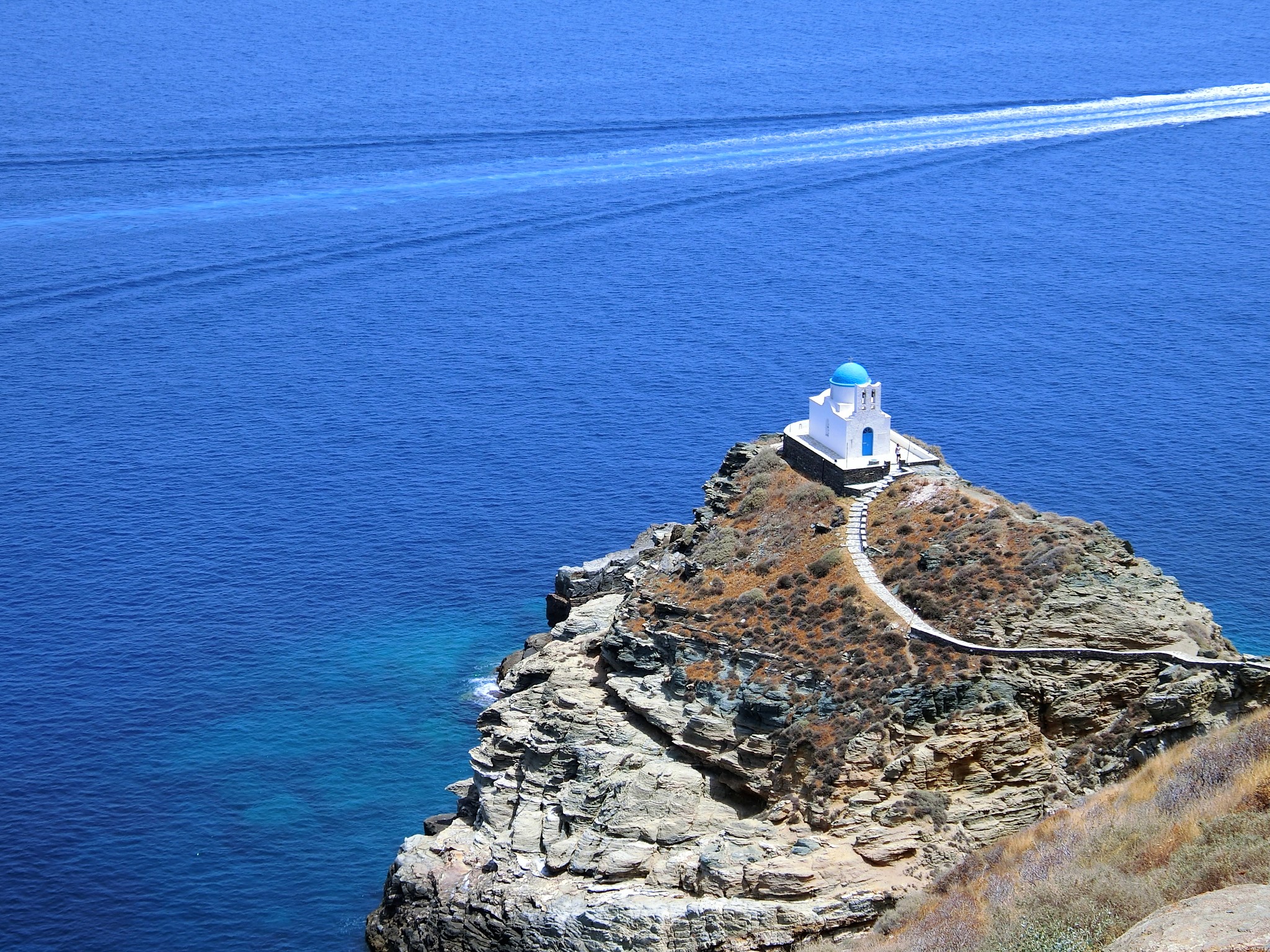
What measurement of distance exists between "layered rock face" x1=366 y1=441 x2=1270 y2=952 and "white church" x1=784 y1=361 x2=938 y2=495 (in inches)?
78.9

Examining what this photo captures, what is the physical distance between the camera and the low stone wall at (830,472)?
211 feet

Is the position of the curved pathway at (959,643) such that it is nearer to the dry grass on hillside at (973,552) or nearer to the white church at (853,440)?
the dry grass on hillside at (973,552)

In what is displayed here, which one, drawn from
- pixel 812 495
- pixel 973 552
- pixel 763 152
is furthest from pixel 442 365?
pixel 973 552

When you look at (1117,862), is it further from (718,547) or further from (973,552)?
(718,547)

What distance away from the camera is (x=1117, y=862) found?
37188 mm

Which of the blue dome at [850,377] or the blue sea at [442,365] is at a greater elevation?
the blue sea at [442,365]

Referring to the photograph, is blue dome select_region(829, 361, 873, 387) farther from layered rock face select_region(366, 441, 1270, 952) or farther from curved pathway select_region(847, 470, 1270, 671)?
curved pathway select_region(847, 470, 1270, 671)

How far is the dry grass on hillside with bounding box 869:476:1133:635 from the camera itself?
180ft

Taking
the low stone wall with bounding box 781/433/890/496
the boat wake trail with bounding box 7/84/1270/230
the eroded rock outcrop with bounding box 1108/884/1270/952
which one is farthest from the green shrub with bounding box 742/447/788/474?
the boat wake trail with bounding box 7/84/1270/230

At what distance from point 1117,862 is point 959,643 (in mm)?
17180

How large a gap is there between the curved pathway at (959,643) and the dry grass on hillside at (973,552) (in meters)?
0.37

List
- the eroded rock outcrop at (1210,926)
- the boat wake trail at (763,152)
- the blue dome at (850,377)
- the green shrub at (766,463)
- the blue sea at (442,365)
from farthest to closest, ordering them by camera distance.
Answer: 1. the boat wake trail at (763,152)
2. the blue sea at (442,365)
3. the green shrub at (766,463)
4. the blue dome at (850,377)
5. the eroded rock outcrop at (1210,926)

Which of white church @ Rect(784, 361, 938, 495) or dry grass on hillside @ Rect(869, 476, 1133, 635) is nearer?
dry grass on hillside @ Rect(869, 476, 1133, 635)

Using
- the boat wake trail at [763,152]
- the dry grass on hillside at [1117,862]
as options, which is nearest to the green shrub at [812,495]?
the dry grass on hillside at [1117,862]
